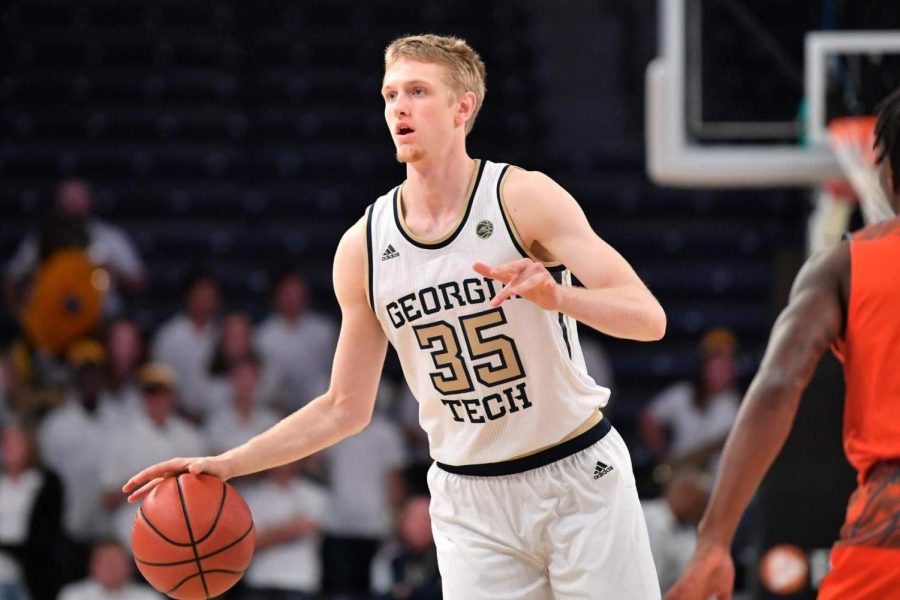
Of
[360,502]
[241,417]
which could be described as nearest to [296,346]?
[241,417]

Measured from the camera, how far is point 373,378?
14.9 ft

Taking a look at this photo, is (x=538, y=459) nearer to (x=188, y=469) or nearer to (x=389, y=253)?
(x=389, y=253)

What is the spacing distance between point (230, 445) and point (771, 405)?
23.1 ft

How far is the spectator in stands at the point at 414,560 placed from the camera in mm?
9102

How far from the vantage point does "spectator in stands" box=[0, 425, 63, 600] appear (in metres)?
9.54

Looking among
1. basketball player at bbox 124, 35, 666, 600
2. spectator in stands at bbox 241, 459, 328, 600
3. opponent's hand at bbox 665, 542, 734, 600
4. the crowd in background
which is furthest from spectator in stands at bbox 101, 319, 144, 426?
opponent's hand at bbox 665, 542, 734, 600

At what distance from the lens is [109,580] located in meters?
9.10

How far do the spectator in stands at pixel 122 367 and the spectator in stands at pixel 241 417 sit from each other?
0.72 meters

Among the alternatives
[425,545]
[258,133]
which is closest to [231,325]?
[425,545]

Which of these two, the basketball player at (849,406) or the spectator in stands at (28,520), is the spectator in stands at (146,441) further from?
the basketball player at (849,406)

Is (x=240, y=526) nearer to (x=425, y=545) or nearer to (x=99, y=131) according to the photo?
(x=425, y=545)

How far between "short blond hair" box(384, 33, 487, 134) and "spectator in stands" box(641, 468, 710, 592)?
5117mm

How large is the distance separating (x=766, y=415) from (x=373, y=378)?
149 cm

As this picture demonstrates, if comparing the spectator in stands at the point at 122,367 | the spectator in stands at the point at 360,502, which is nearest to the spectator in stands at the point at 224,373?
the spectator in stands at the point at 122,367
